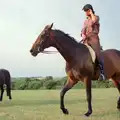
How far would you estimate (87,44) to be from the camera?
1127 centimetres

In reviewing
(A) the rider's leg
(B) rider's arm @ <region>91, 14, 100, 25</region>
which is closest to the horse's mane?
(A) the rider's leg

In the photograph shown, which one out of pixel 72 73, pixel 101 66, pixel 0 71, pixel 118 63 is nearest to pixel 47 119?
pixel 72 73

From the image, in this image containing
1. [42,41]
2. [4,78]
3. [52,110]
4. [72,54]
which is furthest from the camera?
[4,78]

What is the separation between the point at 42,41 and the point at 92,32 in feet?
5.35

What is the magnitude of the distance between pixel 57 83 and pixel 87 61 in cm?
4041

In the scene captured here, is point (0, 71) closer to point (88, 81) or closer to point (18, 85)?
point (88, 81)

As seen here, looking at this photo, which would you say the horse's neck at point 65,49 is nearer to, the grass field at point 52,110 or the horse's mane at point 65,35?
the horse's mane at point 65,35

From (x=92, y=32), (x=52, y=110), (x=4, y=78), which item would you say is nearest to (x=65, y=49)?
(x=92, y=32)

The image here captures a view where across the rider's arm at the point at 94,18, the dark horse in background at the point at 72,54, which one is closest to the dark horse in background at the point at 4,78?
the dark horse in background at the point at 72,54

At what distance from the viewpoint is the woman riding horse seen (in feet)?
36.4

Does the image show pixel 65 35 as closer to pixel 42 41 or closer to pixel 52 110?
pixel 42 41

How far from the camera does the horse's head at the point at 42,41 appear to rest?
419 inches

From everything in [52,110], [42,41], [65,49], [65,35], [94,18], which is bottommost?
[52,110]

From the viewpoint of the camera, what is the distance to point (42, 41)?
35.2ft
